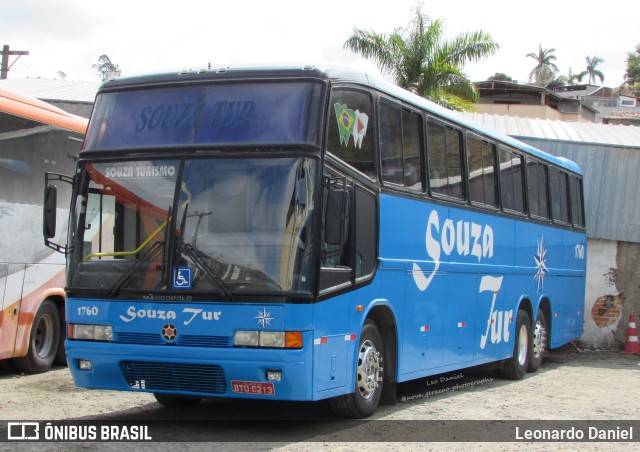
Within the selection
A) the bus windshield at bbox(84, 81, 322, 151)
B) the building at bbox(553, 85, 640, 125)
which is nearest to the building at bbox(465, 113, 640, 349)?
the bus windshield at bbox(84, 81, 322, 151)

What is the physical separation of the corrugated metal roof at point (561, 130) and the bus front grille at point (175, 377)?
15306 mm

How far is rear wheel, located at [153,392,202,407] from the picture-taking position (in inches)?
374

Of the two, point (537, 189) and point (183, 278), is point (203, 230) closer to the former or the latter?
point (183, 278)

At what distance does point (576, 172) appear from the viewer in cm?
1816

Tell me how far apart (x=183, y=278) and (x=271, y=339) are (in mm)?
915

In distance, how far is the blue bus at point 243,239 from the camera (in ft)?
25.0

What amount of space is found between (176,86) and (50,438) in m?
3.28

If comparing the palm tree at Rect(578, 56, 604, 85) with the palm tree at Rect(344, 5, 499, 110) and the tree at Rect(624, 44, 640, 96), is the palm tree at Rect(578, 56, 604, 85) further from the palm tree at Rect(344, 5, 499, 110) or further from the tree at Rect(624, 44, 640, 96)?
the palm tree at Rect(344, 5, 499, 110)

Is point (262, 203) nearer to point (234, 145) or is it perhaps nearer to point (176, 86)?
point (234, 145)

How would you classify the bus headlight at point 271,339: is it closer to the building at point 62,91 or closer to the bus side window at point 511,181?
the bus side window at point 511,181

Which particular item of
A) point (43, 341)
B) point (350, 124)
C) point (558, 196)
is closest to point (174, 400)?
point (350, 124)

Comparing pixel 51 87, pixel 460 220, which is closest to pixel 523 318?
pixel 460 220

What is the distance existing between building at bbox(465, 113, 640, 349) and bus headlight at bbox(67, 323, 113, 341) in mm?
13473

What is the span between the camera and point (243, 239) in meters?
7.59
